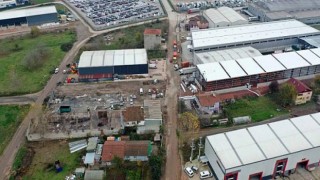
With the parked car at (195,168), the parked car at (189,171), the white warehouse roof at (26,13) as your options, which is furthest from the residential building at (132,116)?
the white warehouse roof at (26,13)

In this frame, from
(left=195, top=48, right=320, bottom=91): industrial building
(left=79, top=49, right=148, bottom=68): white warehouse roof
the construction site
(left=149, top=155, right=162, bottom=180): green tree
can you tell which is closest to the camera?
(left=149, top=155, right=162, bottom=180): green tree

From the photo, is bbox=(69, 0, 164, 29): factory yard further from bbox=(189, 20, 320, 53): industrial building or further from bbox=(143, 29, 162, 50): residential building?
bbox=(189, 20, 320, 53): industrial building


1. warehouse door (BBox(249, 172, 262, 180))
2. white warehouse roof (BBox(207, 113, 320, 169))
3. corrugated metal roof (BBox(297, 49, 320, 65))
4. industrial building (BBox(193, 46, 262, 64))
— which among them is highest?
corrugated metal roof (BBox(297, 49, 320, 65))

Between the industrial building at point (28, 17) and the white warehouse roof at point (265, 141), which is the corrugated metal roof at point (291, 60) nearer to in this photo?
the white warehouse roof at point (265, 141)

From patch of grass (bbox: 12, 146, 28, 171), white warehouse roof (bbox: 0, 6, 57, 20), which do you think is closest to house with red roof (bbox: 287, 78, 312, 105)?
patch of grass (bbox: 12, 146, 28, 171)

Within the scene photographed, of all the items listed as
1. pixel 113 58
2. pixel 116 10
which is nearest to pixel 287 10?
pixel 116 10

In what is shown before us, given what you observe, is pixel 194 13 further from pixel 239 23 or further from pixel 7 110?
pixel 7 110
